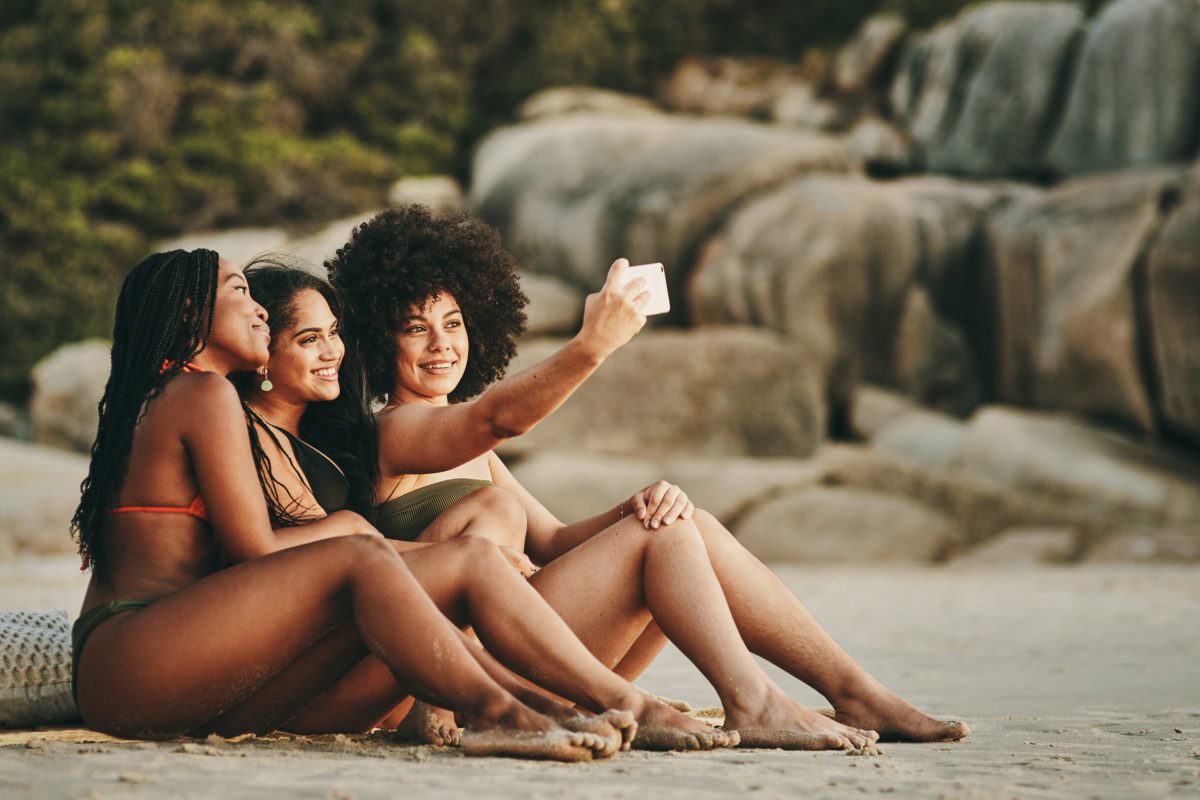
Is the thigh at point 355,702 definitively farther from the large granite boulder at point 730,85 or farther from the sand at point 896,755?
the large granite boulder at point 730,85

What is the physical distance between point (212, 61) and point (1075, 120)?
12196mm

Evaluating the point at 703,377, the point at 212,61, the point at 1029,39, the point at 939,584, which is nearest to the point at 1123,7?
the point at 1029,39

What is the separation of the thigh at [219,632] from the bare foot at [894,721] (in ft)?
4.61

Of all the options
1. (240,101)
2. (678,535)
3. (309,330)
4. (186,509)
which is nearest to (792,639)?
(678,535)

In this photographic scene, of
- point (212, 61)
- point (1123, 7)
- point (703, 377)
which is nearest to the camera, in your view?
point (703, 377)

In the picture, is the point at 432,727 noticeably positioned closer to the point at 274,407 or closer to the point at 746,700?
the point at 746,700

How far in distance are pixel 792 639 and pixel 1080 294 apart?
12.4 meters

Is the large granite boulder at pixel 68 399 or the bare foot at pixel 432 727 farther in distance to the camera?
the large granite boulder at pixel 68 399

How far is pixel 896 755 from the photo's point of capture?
348 centimetres

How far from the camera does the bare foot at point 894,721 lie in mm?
3760

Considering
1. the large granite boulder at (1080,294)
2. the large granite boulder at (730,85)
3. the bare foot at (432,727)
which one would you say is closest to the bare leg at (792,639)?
the bare foot at (432,727)

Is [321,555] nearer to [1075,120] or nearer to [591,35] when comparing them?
[1075,120]

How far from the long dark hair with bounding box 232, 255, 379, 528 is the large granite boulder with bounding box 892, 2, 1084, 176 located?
55.2 ft

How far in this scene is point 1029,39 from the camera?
760 inches
